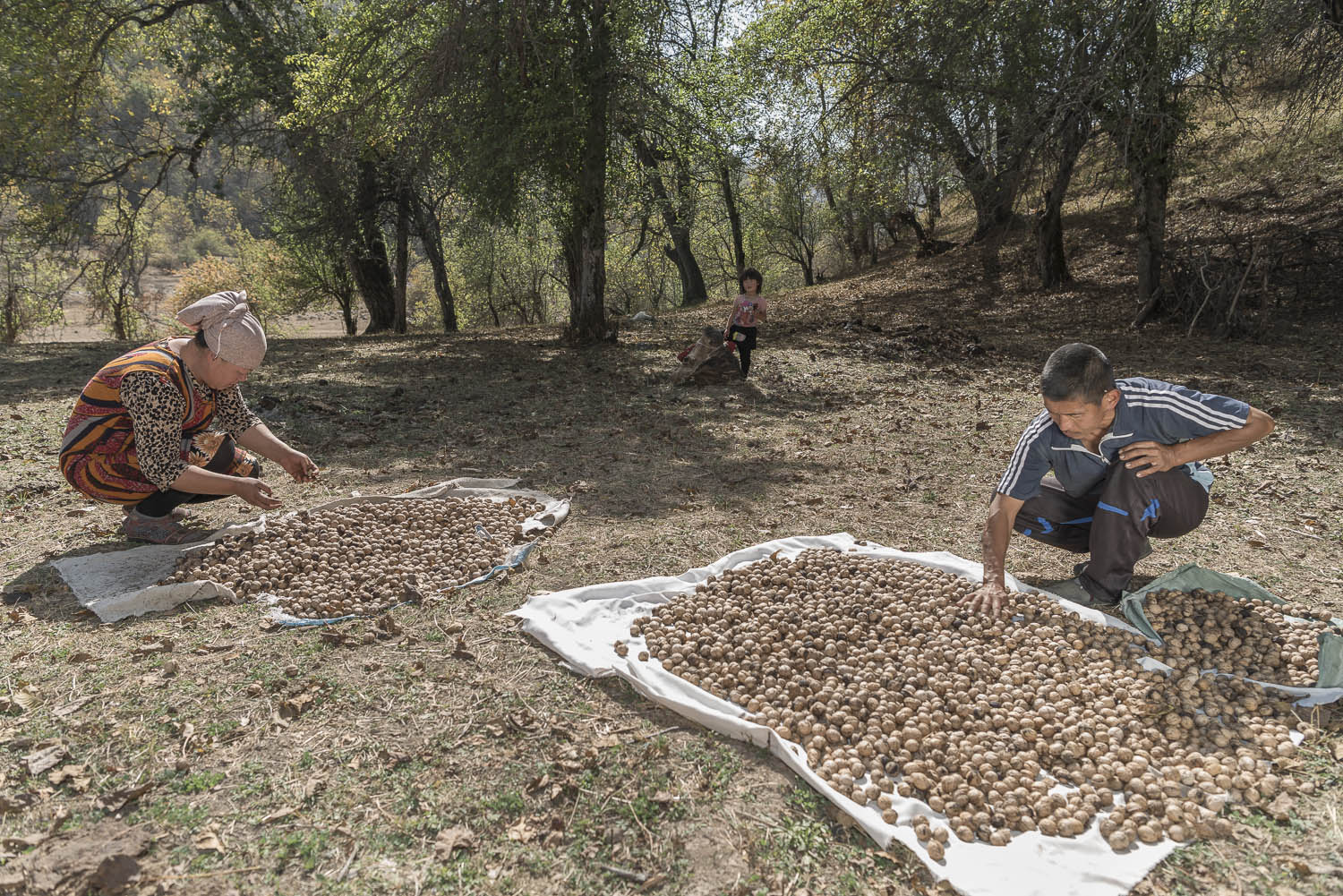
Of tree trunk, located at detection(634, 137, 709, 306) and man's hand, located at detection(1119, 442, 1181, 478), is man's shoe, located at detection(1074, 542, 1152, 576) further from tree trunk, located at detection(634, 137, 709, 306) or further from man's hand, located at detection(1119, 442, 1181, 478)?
tree trunk, located at detection(634, 137, 709, 306)

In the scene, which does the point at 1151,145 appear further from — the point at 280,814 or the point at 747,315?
the point at 280,814

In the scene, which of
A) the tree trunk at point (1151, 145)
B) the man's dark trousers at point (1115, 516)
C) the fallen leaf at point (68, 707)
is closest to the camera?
the fallen leaf at point (68, 707)

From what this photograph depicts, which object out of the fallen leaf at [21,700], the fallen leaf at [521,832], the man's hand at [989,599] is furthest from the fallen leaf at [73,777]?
the man's hand at [989,599]

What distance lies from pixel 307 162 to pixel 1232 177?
19557mm

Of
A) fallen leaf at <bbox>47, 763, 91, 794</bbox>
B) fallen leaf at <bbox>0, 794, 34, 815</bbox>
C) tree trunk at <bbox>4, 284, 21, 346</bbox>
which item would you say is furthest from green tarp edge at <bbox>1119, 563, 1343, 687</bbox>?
tree trunk at <bbox>4, 284, 21, 346</bbox>

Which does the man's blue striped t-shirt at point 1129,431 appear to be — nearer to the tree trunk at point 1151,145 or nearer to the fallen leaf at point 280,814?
the fallen leaf at point 280,814

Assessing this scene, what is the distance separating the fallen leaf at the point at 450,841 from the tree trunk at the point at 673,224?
10.4 metres

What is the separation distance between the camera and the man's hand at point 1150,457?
10.4 feet

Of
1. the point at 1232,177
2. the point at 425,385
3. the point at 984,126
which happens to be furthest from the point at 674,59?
the point at 1232,177

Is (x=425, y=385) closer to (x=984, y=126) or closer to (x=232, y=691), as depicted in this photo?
(x=232, y=691)

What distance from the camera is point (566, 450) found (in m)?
6.86

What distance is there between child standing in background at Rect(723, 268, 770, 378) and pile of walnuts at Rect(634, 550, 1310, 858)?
5657mm

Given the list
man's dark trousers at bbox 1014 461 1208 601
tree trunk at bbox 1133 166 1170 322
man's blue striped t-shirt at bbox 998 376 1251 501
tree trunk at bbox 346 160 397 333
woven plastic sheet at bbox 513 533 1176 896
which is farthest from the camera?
tree trunk at bbox 346 160 397 333

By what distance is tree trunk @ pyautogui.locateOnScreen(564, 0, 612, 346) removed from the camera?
984cm
